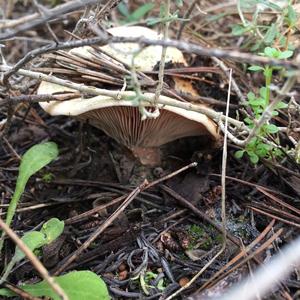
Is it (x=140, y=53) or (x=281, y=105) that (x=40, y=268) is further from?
(x=140, y=53)

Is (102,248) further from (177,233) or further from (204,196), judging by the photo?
(204,196)

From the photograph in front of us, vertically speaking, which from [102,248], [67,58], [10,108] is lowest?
[102,248]

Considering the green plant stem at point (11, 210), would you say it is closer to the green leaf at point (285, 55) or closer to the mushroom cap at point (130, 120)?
the mushroom cap at point (130, 120)

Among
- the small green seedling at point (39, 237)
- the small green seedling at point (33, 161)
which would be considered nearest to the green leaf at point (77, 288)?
the small green seedling at point (39, 237)

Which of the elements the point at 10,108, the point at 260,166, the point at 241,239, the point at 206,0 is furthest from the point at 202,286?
the point at 206,0

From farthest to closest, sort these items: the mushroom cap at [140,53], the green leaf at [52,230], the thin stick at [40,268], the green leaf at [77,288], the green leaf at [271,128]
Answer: the mushroom cap at [140,53], the green leaf at [271,128], the green leaf at [52,230], the green leaf at [77,288], the thin stick at [40,268]
